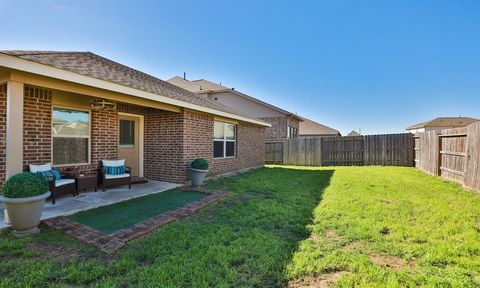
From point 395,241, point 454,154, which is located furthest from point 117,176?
point 454,154

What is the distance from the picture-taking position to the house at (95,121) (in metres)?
4.14

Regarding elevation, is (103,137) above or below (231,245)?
above

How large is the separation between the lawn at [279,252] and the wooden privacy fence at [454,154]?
203 cm

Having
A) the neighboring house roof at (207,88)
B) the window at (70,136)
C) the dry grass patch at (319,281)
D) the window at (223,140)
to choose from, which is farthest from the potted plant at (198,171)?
the neighboring house roof at (207,88)

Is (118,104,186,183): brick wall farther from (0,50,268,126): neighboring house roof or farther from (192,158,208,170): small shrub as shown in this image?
(0,50,268,126): neighboring house roof

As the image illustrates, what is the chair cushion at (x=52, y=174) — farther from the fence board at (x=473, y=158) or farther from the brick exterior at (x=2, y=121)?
the fence board at (x=473, y=158)

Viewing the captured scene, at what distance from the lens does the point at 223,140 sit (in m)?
10.5

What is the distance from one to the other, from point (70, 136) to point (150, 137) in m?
2.49

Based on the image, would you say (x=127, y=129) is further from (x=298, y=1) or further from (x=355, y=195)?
(x=298, y=1)

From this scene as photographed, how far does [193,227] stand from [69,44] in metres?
10.4

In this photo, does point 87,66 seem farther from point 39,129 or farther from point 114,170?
point 114,170

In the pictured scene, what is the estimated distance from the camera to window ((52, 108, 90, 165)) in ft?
20.1

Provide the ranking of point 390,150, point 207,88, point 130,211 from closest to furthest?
point 130,211
point 390,150
point 207,88

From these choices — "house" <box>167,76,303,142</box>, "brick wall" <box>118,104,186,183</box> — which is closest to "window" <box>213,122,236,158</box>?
"brick wall" <box>118,104,186,183</box>
